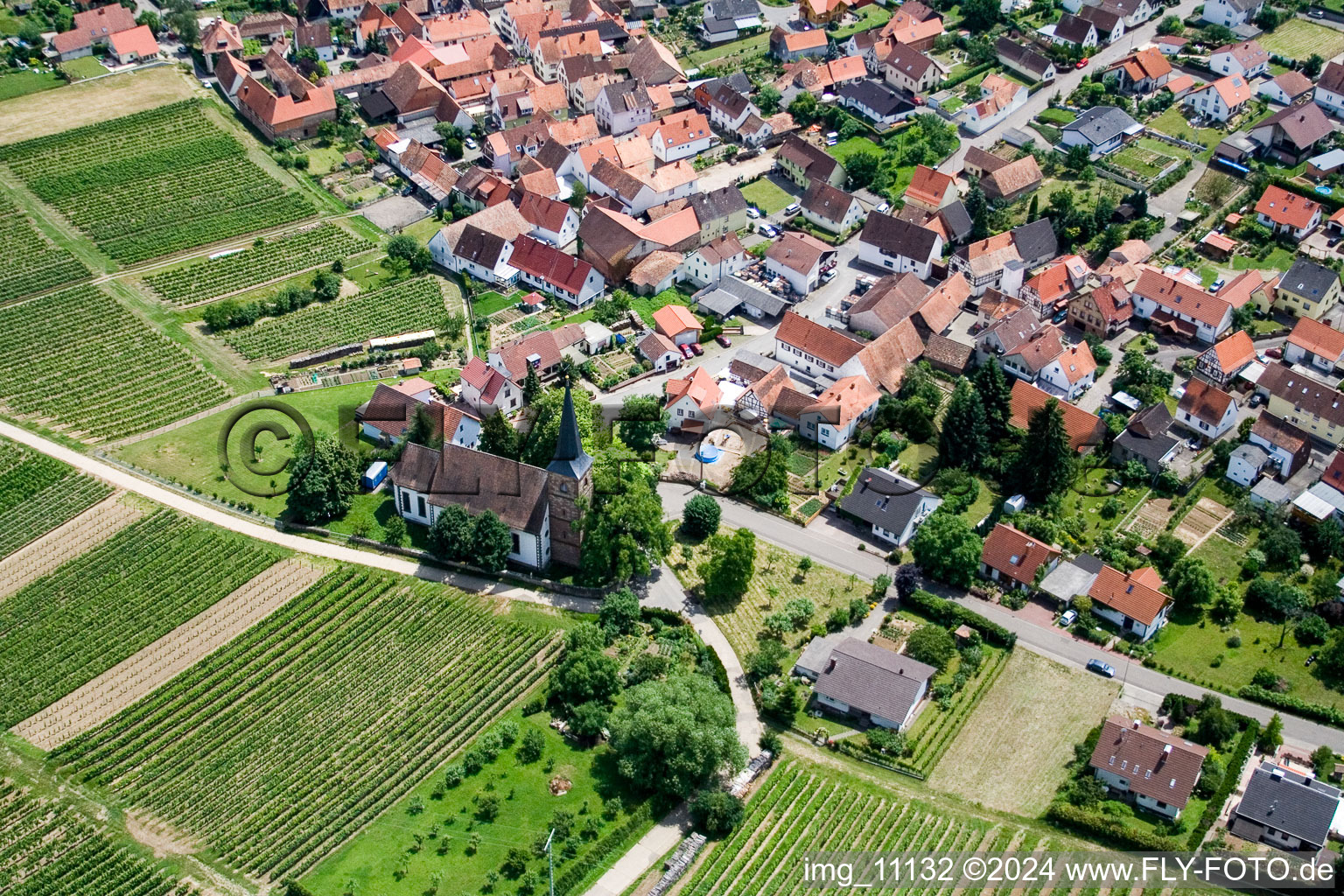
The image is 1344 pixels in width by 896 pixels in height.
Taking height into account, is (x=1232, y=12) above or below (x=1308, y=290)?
above

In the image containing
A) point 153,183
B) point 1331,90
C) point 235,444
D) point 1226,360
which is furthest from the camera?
point 1331,90

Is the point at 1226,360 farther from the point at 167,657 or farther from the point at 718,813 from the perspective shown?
the point at 167,657

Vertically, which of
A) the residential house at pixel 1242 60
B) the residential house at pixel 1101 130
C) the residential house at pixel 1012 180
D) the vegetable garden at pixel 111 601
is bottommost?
the vegetable garden at pixel 111 601

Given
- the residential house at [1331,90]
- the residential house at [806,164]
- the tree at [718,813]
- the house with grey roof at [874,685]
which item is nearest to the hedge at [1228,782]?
the house with grey roof at [874,685]

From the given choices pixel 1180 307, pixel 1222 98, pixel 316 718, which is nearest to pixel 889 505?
pixel 1180 307

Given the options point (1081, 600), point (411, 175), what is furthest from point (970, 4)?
point (1081, 600)

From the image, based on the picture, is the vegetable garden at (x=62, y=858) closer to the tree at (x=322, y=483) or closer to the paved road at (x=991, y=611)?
the tree at (x=322, y=483)
